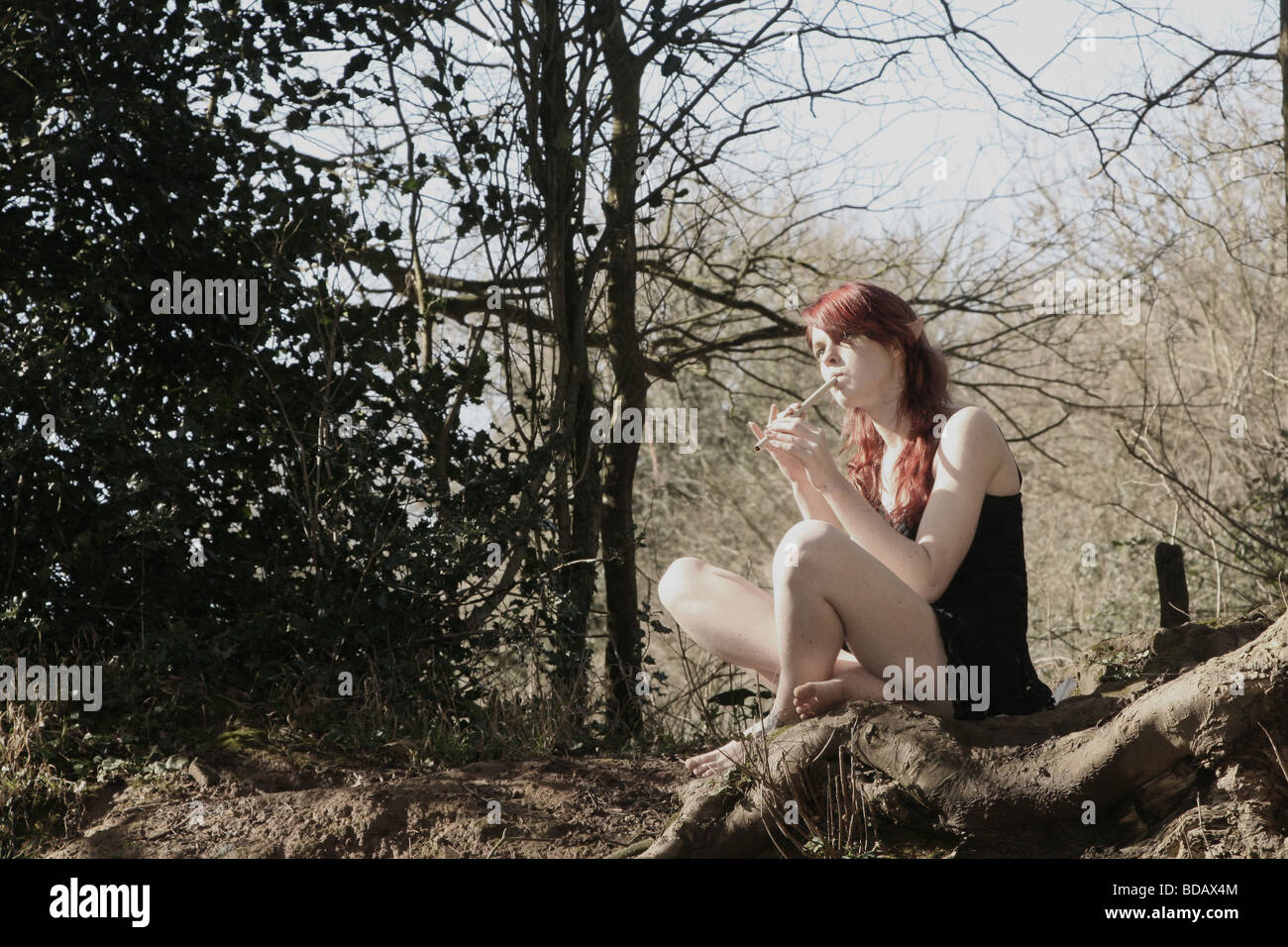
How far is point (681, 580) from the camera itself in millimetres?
3553

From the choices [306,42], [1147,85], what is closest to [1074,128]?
[1147,85]

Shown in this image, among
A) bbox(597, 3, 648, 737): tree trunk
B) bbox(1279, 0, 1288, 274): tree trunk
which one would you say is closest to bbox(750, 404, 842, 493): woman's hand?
bbox(597, 3, 648, 737): tree trunk

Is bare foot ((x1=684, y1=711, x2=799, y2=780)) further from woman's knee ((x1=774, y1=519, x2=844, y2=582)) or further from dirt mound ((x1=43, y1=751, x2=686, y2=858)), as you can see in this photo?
woman's knee ((x1=774, y1=519, x2=844, y2=582))

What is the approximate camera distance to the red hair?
10.5 ft

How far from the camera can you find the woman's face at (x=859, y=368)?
3260mm

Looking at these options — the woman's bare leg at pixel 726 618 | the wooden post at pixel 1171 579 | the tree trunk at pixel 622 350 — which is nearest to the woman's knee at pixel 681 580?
the woman's bare leg at pixel 726 618

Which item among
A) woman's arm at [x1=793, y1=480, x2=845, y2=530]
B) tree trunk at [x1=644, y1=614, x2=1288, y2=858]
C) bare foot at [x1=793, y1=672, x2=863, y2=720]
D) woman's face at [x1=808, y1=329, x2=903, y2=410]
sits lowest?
tree trunk at [x1=644, y1=614, x2=1288, y2=858]

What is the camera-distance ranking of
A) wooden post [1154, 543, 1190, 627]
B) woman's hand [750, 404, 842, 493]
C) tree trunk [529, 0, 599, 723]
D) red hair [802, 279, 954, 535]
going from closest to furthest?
woman's hand [750, 404, 842, 493] < red hair [802, 279, 954, 535] < tree trunk [529, 0, 599, 723] < wooden post [1154, 543, 1190, 627]

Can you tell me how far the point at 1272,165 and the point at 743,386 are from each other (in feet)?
15.4

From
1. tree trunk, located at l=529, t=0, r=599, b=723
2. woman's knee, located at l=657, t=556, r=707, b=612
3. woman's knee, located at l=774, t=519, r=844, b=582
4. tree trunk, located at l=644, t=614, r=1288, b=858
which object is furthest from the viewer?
tree trunk, located at l=529, t=0, r=599, b=723

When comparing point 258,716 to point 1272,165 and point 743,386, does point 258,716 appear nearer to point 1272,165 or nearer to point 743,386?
point 743,386

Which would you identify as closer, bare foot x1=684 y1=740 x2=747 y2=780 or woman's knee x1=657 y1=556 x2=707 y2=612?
bare foot x1=684 y1=740 x2=747 y2=780

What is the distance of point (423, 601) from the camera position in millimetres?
4777

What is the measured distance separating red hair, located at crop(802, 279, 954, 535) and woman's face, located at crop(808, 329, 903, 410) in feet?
0.07
